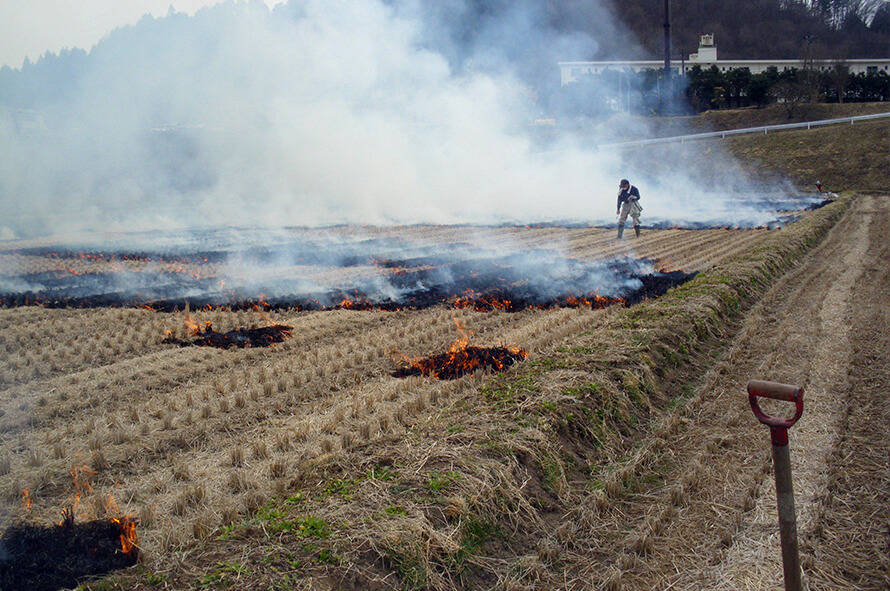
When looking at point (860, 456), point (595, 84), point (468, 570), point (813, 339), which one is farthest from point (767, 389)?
point (595, 84)

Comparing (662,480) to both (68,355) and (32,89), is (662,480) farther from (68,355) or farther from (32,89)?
(32,89)

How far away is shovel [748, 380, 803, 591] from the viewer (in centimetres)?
Answer: 304

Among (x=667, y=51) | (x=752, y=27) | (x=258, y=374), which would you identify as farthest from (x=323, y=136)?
(x=752, y=27)

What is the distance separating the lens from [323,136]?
31.8 m

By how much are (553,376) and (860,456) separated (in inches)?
114

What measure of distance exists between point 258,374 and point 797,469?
20.8 ft

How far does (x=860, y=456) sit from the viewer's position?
504 centimetres

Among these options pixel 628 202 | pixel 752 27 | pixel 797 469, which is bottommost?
pixel 797 469

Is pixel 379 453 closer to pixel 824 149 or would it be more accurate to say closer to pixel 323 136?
pixel 323 136

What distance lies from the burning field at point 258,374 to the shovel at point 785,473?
1997mm

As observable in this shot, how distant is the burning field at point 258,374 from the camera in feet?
14.5

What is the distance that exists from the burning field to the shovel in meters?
2.00

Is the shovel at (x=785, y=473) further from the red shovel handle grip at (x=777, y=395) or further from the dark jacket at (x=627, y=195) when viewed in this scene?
the dark jacket at (x=627, y=195)

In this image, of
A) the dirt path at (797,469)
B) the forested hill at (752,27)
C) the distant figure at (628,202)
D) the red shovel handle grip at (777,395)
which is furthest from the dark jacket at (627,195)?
the forested hill at (752,27)
